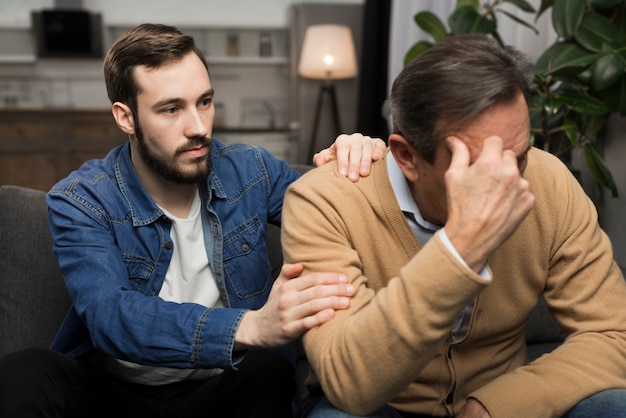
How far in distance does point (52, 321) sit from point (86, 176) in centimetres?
40

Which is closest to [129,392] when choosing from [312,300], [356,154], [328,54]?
[312,300]

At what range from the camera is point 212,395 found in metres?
1.41

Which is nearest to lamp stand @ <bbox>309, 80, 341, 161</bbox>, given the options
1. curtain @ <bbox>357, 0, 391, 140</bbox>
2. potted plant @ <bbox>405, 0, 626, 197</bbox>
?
curtain @ <bbox>357, 0, 391, 140</bbox>

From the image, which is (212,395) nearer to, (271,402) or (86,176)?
(271,402)

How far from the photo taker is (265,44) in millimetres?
5762

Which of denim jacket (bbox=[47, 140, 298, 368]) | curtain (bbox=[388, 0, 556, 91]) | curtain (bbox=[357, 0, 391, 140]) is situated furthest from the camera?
curtain (bbox=[357, 0, 391, 140])

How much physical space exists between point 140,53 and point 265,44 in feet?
14.4

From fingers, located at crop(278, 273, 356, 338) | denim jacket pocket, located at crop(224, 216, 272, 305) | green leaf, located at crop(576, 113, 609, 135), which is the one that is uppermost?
fingers, located at crop(278, 273, 356, 338)

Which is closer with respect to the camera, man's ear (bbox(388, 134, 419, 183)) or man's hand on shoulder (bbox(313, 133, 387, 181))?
Answer: man's ear (bbox(388, 134, 419, 183))

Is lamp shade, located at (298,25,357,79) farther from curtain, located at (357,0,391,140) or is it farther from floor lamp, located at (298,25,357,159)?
curtain, located at (357,0,391,140)

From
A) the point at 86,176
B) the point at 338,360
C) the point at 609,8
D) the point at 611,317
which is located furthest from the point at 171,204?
the point at 609,8

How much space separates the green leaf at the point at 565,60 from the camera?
1.99 metres

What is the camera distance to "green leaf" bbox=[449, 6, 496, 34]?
2.32 meters

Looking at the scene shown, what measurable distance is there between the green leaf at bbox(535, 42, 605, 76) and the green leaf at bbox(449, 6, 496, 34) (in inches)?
9.4
